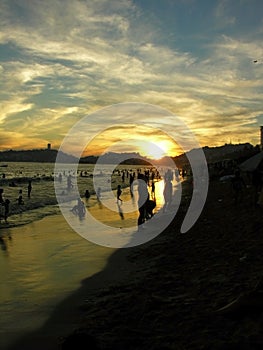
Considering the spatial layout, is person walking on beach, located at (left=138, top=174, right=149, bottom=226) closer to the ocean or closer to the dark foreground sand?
the ocean

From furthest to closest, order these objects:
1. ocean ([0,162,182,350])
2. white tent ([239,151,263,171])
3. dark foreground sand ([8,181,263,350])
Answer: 1. white tent ([239,151,263,171])
2. ocean ([0,162,182,350])
3. dark foreground sand ([8,181,263,350])

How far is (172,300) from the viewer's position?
23.9 feet

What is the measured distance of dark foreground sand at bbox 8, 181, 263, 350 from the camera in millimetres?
5449

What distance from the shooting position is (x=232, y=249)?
1070 centimetres

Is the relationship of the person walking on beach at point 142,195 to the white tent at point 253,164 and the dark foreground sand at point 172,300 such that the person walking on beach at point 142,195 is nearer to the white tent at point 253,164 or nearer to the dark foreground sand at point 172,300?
the dark foreground sand at point 172,300

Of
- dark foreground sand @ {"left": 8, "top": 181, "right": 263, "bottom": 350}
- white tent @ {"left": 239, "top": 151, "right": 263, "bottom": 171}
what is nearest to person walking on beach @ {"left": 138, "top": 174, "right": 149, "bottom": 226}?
dark foreground sand @ {"left": 8, "top": 181, "right": 263, "bottom": 350}

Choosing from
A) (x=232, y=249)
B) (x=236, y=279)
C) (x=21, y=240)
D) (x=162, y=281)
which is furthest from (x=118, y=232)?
(x=236, y=279)

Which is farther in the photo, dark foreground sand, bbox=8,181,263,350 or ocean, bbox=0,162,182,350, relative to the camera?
ocean, bbox=0,162,182,350

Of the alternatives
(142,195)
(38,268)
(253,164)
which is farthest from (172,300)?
(253,164)

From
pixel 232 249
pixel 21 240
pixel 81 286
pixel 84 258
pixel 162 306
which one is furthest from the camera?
pixel 21 240

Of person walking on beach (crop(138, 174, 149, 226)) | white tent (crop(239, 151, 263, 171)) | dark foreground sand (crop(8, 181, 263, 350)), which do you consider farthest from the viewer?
white tent (crop(239, 151, 263, 171))

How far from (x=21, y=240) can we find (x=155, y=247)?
6650 millimetres

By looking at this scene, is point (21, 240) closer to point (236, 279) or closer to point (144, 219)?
point (144, 219)

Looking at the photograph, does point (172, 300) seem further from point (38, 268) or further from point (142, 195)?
point (142, 195)
